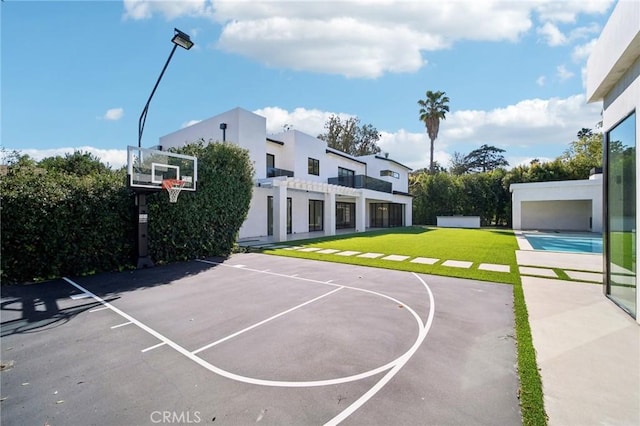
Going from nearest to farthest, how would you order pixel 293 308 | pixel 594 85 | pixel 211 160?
pixel 293 308 → pixel 594 85 → pixel 211 160

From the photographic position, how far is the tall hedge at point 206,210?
35.1ft

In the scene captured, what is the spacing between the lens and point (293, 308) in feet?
19.2

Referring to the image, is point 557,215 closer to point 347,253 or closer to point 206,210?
point 347,253

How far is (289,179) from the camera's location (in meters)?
16.6

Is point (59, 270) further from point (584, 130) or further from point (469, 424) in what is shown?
point (584, 130)

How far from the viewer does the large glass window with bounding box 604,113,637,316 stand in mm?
5445

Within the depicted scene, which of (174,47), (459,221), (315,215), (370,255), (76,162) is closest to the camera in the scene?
(174,47)

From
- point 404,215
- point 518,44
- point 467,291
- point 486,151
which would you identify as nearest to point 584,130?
point 486,151

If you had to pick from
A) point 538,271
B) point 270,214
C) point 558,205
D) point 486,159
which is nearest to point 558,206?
point 558,205

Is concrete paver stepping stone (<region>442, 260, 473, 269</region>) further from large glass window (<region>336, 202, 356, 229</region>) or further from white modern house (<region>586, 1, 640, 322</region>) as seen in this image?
large glass window (<region>336, 202, 356, 229</region>)

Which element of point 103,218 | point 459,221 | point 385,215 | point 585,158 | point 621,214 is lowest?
point 459,221

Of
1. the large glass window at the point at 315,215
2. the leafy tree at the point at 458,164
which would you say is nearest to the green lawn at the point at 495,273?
the large glass window at the point at 315,215

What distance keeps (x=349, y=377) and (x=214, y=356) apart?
179cm

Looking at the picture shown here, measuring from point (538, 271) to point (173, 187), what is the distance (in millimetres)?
11891
